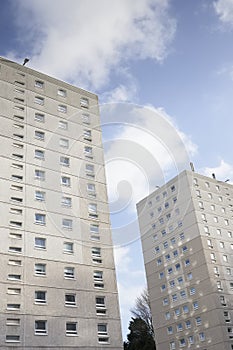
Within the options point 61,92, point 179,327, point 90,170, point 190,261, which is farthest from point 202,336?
point 61,92

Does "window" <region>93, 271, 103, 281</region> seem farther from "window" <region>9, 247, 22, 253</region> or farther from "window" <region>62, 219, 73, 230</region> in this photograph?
"window" <region>9, 247, 22, 253</region>

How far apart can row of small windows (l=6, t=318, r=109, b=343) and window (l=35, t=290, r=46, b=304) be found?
152 centimetres

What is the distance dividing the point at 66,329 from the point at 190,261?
33.2m

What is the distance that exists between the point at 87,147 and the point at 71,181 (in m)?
5.36

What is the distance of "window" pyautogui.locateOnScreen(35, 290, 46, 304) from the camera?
104 feet

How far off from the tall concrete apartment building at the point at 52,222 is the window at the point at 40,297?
0.09 meters

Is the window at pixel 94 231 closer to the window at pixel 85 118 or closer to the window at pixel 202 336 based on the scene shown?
the window at pixel 85 118

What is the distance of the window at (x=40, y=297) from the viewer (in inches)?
1243

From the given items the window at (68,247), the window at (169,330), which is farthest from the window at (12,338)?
the window at (169,330)

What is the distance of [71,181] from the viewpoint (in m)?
39.8

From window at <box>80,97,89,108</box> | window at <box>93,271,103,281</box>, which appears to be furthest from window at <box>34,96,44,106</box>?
window at <box>93,271,103,281</box>

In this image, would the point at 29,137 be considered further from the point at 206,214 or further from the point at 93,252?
the point at 206,214

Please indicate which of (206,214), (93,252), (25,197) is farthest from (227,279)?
(25,197)

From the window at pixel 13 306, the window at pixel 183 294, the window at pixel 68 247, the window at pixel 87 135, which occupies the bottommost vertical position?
the window at pixel 13 306
